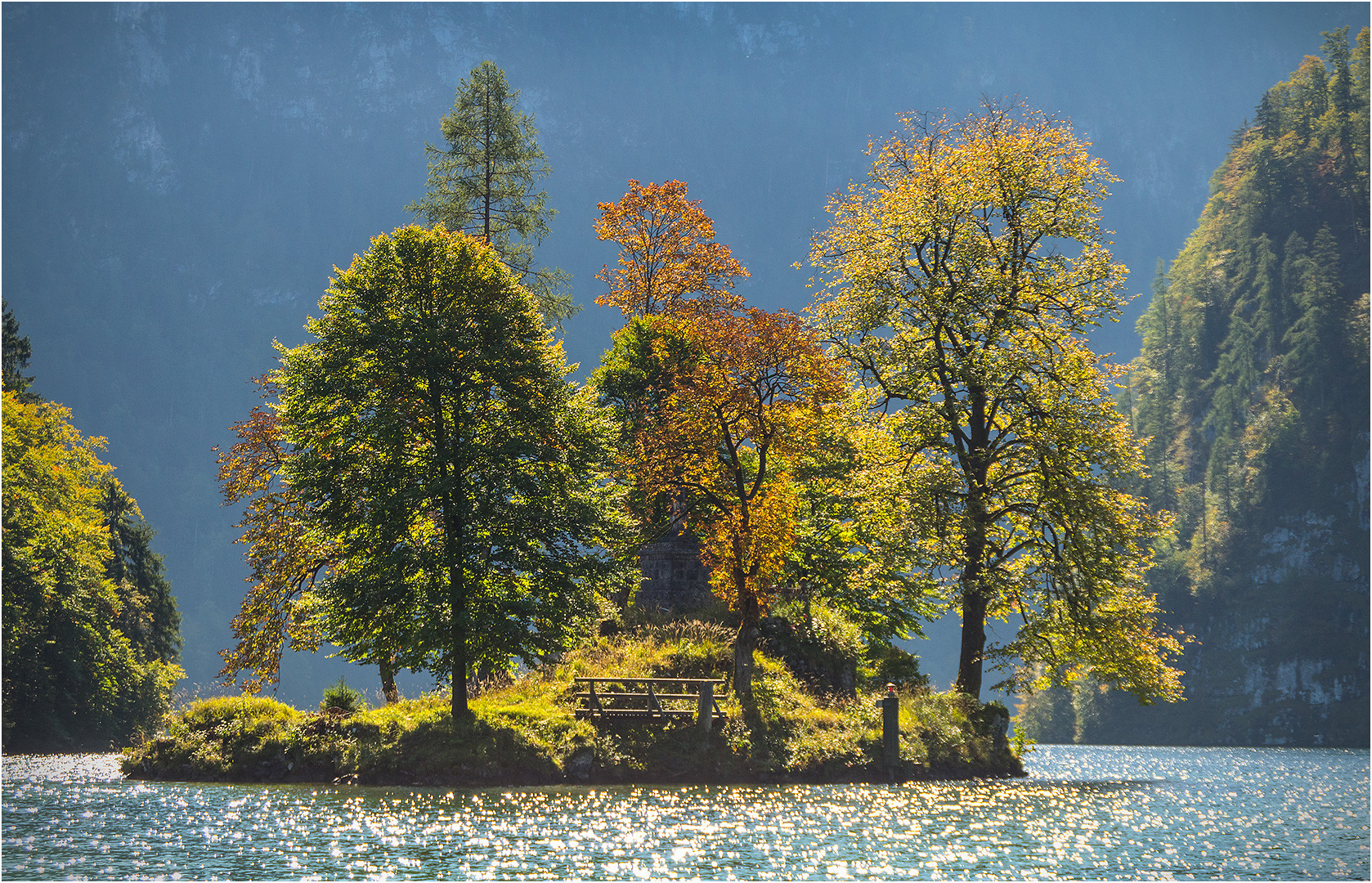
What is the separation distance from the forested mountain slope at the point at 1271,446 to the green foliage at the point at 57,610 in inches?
3630

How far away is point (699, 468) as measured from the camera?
100ft

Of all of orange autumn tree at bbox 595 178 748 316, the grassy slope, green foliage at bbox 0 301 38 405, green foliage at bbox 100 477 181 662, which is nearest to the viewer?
the grassy slope

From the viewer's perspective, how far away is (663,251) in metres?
44.4

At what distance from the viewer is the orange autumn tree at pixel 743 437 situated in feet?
96.6

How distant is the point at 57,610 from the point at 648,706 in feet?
96.1

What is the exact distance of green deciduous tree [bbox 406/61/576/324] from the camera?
4338 cm

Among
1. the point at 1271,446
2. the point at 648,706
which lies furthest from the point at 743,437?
the point at 1271,446

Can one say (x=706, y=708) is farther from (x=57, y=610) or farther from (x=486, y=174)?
(x=57, y=610)

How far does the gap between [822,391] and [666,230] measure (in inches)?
675

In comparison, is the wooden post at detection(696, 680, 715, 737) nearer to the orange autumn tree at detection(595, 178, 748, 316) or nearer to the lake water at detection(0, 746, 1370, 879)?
the lake water at detection(0, 746, 1370, 879)

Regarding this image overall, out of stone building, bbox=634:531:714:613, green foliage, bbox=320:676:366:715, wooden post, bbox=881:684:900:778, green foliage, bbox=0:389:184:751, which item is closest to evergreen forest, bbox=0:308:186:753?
green foliage, bbox=0:389:184:751

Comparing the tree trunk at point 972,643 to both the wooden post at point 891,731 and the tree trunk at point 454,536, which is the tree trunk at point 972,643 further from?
the tree trunk at point 454,536

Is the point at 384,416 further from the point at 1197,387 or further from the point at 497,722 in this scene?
the point at 1197,387

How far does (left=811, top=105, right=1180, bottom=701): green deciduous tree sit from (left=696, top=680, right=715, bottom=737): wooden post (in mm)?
8046
